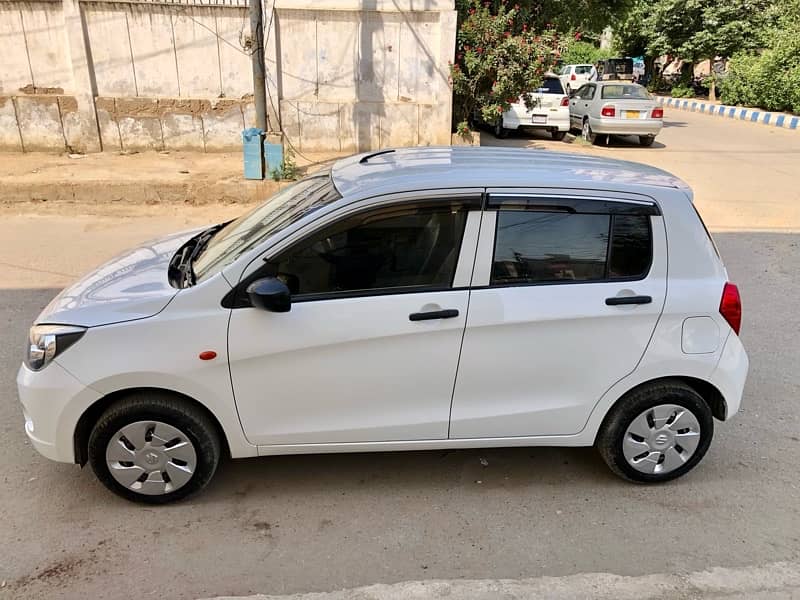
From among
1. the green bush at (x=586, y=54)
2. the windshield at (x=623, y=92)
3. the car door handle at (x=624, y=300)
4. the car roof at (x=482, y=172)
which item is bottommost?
the car door handle at (x=624, y=300)

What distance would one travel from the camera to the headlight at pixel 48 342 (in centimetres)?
296

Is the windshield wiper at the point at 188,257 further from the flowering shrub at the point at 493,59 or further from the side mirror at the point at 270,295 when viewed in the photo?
the flowering shrub at the point at 493,59

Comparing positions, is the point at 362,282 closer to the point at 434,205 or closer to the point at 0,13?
the point at 434,205

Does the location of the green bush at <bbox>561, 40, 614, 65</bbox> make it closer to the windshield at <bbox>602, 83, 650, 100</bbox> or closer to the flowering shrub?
the windshield at <bbox>602, 83, 650, 100</bbox>

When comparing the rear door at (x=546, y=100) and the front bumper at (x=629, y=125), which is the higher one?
the rear door at (x=546, y=100)

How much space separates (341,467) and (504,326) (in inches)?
50.2

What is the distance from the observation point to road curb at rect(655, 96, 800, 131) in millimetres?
20828

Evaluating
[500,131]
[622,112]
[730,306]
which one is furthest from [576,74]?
[730,306]

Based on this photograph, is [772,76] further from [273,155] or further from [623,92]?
[273,155]

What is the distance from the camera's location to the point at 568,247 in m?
3.23


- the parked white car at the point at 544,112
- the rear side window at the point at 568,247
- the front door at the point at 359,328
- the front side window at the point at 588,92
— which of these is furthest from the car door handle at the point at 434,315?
the front side window at the point at 588,92

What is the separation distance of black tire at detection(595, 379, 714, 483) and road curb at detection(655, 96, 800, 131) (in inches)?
667

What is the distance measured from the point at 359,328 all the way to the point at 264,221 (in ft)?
3.15

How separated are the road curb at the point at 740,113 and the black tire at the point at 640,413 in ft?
55.6
